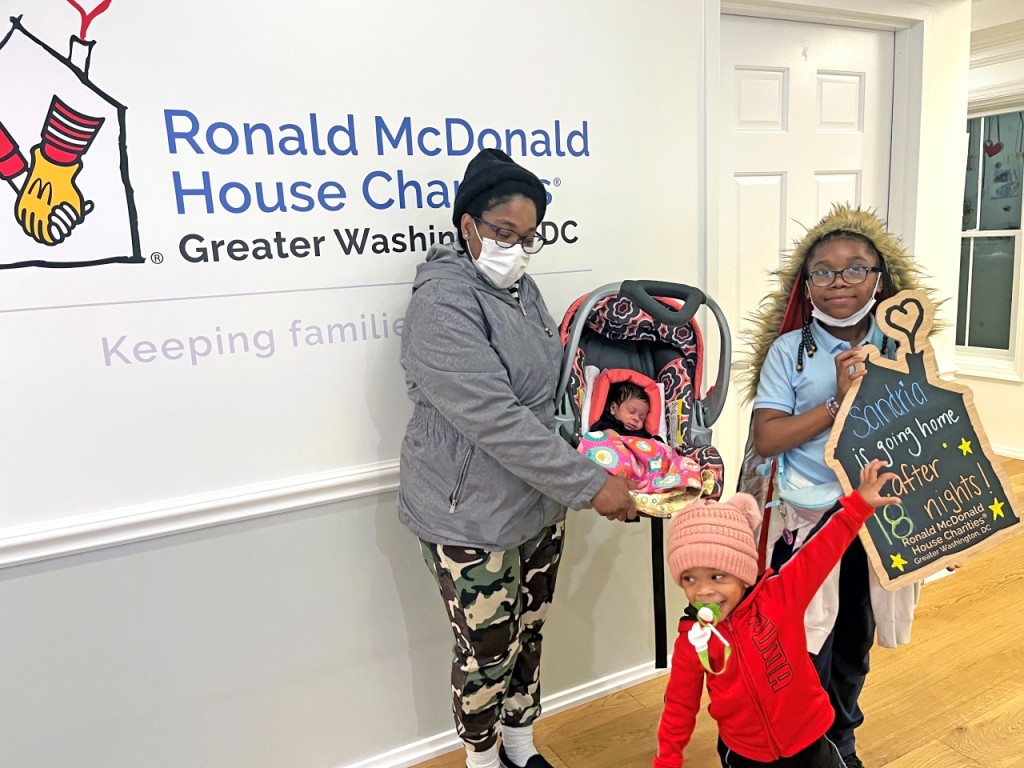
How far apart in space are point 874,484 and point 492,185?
0.97 metres

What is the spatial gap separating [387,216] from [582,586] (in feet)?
4.00

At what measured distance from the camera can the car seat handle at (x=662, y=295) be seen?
64.2 inches

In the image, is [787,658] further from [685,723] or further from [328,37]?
[328,37]

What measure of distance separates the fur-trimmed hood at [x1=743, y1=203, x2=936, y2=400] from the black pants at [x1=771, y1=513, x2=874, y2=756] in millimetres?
444

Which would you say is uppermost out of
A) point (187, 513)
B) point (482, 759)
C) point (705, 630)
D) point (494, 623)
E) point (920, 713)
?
point (187, 513)

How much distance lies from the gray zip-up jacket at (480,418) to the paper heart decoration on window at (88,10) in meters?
0.81

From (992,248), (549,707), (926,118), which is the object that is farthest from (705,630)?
(992,248)

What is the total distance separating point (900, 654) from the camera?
7.98 ft

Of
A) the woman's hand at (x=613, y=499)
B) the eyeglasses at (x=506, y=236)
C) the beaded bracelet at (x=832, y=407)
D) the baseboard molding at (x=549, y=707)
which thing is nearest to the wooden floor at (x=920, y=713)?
the baseboard molding at (x=549, y=707)

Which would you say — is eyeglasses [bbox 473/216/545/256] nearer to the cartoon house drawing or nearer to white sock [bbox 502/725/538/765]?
the cartoon house drawing

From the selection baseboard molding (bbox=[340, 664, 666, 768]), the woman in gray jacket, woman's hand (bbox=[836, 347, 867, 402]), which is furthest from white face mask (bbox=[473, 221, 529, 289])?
baseboard molding (bbox=[340, 664, 666, 768])

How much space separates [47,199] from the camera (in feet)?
4.91

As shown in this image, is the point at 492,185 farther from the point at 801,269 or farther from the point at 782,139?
the point at 782,139

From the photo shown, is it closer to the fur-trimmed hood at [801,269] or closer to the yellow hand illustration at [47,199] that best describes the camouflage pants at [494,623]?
the fur-trimmed hood at [801,269]
